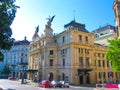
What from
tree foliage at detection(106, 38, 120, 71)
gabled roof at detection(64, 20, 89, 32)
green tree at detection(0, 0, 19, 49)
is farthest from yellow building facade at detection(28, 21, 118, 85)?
green tree at detection(0, 0, 19, 49)

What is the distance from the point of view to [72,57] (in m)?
52.2

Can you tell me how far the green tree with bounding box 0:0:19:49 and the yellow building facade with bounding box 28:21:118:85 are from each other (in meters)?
35.1

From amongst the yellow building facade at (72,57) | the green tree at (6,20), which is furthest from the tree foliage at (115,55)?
the yellow building facade at (72,57)

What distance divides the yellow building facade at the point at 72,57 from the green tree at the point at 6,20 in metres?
35.1

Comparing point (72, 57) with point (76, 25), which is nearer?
point (72, 57)

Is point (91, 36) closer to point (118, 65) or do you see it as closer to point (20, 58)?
point (118, 65)

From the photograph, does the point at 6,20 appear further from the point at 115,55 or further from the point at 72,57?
the point at 72,57

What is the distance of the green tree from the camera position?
16.5m

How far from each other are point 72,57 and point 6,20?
3684 cm

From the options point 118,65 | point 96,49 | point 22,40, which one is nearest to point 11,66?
point 22,40

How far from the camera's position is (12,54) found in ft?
366

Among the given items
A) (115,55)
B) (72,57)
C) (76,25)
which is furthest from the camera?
(76,25)

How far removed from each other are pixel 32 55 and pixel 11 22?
53919 mm

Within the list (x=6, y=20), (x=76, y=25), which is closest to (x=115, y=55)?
(x=6, y=20)
